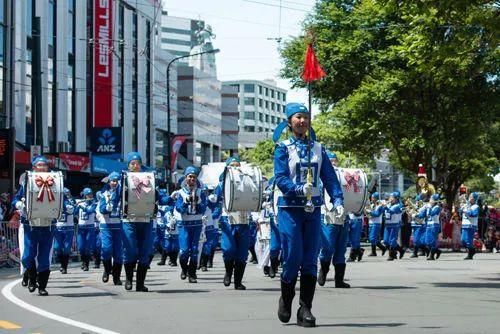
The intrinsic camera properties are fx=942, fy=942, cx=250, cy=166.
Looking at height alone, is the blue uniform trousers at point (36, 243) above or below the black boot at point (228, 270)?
above

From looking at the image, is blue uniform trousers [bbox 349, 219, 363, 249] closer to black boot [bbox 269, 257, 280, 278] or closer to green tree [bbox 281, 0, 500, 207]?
black boot [bbox 269, 257, 280, 278]

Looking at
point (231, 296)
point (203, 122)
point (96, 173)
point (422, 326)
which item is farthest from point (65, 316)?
point (203, 122)

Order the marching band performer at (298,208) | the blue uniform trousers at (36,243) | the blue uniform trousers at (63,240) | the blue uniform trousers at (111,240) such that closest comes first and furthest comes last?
the marching band performer at (298,208), the blue uniform trousers at (36,243), the blue uniform trousers at (111,240), the blue uniform trousers at (63,240)

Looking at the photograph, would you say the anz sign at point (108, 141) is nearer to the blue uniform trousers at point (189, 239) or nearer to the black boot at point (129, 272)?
the blue uniform trousers at point (189, 239)

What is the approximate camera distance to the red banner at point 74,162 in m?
37.7

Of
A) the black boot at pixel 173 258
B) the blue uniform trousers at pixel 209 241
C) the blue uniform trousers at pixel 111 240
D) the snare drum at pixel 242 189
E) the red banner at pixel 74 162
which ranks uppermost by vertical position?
the red banner at pixel 74 162

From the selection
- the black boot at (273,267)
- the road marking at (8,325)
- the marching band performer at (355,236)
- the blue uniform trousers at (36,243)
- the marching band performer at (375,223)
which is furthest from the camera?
the marching band performer at (375,223)

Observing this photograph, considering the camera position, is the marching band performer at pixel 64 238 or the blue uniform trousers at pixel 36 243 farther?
the marching band performer at pixel 64 238

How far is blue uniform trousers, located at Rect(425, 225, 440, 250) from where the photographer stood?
25.9 metres

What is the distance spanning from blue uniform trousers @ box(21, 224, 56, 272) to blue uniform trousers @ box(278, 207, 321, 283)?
16.8 ft

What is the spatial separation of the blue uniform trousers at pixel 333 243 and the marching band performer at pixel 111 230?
3105 millimetres

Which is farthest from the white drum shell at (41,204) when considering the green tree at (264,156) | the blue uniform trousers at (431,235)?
the green tree at (264,156)

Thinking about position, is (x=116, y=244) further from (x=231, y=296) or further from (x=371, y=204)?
(x=371, y=204)

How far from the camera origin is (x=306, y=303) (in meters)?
9.13
